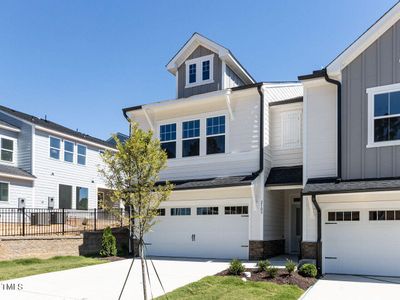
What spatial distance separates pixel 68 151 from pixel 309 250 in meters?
18.0

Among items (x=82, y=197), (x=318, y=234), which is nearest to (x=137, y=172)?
(x=318, y=234)

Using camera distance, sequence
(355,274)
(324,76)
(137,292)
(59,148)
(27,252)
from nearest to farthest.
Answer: (137,292), (355,274), (324,76), (27,252), (59,148)

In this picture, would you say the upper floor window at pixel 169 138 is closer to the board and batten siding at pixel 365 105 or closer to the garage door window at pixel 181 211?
the garage door window at pixel 181 211

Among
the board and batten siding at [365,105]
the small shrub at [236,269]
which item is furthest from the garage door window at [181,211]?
the board and batten siding at [365,105]

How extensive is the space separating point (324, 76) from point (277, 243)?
7.04 m

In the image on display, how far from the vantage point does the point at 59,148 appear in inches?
973

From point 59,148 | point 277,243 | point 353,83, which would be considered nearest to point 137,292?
point 277,243

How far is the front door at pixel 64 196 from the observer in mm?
24688

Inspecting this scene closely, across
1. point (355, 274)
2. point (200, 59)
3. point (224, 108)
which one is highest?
point (200, 59)

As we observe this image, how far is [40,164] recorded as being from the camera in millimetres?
23234

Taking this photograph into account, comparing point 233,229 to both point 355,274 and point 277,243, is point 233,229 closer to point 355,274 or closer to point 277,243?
point 277,243

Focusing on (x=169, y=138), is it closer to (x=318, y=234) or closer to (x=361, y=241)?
(x=318, y=234)

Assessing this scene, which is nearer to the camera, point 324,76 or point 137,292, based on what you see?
point 137,292

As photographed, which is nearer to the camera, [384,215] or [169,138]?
[384,215]
